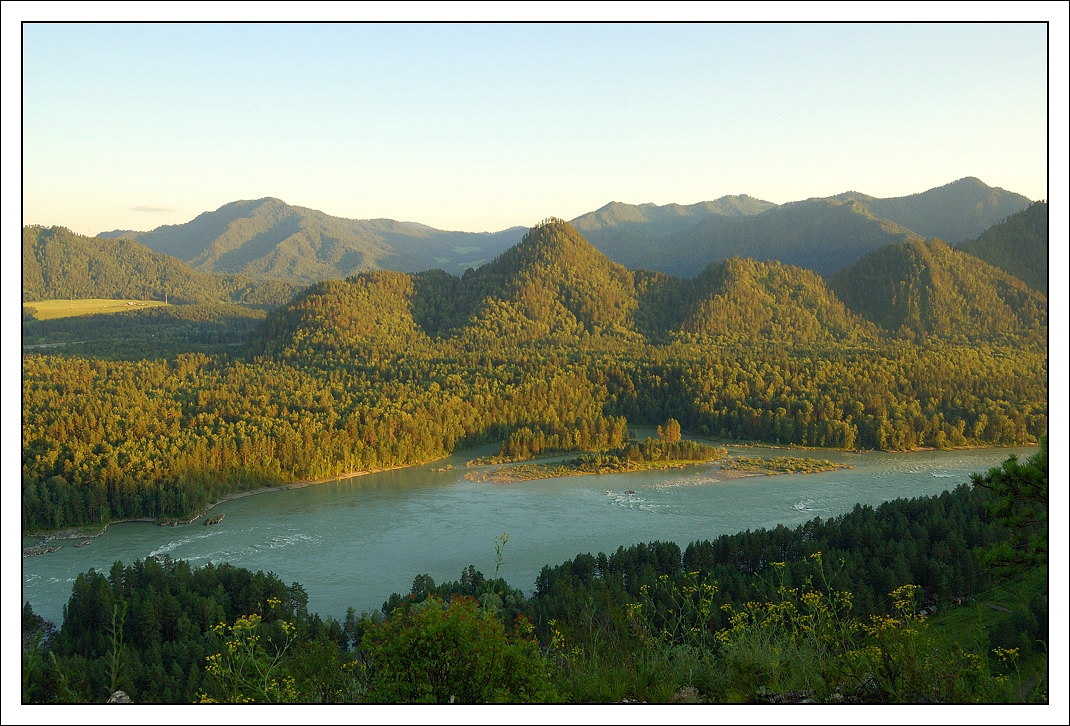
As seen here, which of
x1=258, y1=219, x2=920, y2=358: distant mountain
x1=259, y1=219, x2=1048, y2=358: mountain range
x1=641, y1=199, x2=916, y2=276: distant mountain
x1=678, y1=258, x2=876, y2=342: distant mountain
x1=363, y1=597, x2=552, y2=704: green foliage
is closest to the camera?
x1=363, y1=597, x2=552, y2=704: green foliage

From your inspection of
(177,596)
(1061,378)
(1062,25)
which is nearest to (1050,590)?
(1061,378)

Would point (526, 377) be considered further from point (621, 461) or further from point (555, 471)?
point (555, 471)

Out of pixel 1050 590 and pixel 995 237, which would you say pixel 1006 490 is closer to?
pixel 1050 590

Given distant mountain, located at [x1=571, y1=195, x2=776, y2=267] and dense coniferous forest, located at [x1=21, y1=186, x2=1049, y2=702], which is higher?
distant mountain, located at [x1=571, y1=195, x2=776, y2=267]

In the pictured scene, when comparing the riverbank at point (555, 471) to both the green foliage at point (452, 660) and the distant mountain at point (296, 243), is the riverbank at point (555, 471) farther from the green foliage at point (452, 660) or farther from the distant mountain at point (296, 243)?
the distant mountain at point (296, 243)

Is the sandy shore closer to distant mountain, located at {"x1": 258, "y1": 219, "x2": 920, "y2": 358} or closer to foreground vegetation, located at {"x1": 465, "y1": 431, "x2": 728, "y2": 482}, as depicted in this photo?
foreground vegetation, located at {"x1": 465, "y1": 431, "x2": 728, "y2": 482}

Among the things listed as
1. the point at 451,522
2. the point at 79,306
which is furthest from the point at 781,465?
the point at 79,306

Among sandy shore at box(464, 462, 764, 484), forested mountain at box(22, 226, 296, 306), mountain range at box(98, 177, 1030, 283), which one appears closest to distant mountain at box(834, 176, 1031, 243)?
mountain range at box(98, 177, 1030, 283)
